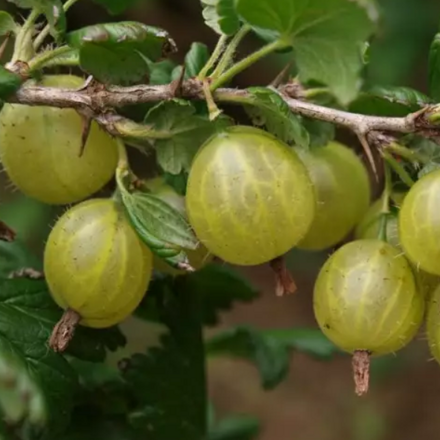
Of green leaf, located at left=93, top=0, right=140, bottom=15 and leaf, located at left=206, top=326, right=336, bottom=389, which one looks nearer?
green leaf, located at left=93, top=0, right=140, bottom=15

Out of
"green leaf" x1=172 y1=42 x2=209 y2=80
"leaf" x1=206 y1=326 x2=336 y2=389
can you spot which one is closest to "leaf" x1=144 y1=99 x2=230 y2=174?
"green leaf" x1=172 y1=42 x2=209 y2=80

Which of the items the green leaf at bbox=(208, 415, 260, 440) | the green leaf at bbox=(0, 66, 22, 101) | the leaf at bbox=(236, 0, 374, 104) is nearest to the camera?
the leaf at bbox=(236, 0, 374, 104)

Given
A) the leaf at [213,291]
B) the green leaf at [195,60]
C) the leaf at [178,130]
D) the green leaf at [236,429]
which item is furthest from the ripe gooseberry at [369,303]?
the green leaf at [236,429]

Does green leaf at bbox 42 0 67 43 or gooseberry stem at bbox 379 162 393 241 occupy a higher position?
green leaf at bbox 42 0 67 43

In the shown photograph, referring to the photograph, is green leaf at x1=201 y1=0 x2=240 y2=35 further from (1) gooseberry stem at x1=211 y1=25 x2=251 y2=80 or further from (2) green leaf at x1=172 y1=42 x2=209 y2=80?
(2) green leaf at x1=172 y1=42 x2=209 y2=80

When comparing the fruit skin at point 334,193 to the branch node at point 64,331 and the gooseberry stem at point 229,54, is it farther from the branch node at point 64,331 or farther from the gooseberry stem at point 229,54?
the branch node at point 64,331

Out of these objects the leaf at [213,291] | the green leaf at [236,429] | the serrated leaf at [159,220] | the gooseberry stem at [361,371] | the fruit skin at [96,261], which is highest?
the serrated leaf at [159,220]

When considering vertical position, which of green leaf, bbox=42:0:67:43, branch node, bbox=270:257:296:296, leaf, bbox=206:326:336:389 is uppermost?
green leaf, bbox=42:0:67:43
